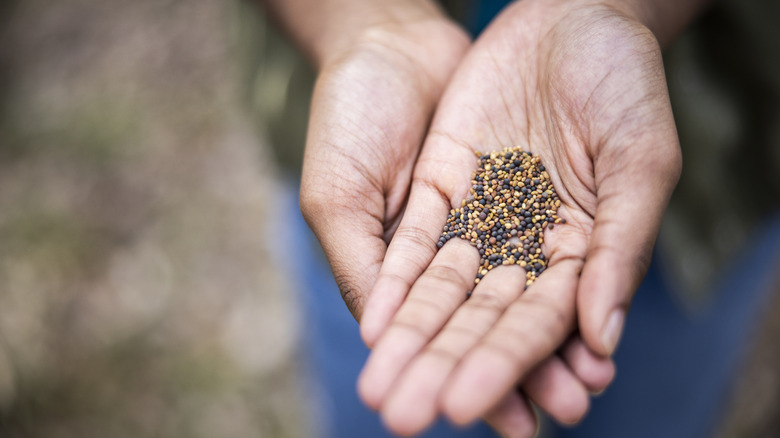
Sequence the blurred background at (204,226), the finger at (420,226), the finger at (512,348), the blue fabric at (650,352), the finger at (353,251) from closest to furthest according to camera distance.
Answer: the finger at (512,348), the finger at (420,226), the finger at (353,251), the blurred background at (204,226), the blue fabric at (650,352)

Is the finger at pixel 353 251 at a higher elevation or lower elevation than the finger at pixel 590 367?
lower

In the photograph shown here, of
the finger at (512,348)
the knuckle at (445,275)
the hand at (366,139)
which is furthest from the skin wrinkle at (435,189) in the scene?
the finger at (512,348)

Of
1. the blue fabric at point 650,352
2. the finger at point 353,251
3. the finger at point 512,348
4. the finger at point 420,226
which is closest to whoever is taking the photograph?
the finger at point 512,348

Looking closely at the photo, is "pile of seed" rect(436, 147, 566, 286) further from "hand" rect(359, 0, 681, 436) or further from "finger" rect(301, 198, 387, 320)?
"finger" rect(301, 198, 387, 320)

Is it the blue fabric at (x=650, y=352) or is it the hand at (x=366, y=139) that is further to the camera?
the blue fabric at (x=650, y=352)

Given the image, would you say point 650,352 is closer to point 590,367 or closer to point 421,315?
point 590,367

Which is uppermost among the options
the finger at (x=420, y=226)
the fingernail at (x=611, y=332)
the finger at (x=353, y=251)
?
the fingernail at (x=611, y=332)

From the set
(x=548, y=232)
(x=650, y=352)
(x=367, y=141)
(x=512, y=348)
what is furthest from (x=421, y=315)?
(x=650, y=352)

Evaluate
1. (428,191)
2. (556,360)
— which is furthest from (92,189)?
(556,360)

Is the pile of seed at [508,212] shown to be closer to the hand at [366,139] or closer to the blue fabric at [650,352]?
the hand at [366,139]
